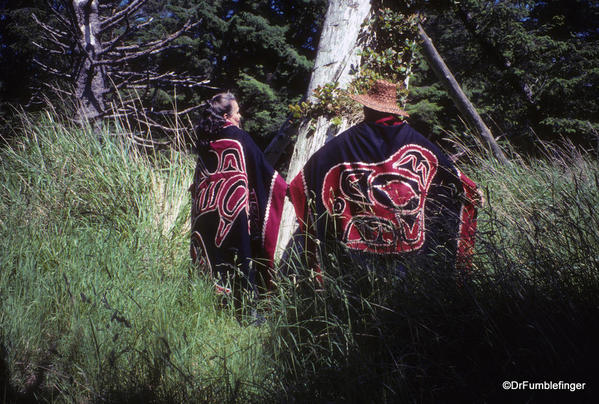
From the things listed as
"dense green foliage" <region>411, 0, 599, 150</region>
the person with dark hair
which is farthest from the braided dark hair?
"dense green foliage" <region>411, 0, 599, 150</region>

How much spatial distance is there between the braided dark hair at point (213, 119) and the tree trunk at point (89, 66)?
8.67ft

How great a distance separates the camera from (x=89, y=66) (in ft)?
18.4

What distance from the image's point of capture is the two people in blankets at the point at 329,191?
278cm

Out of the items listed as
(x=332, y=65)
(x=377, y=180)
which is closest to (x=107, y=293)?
(x=377, y=180)

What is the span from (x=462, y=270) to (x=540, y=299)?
34 cm

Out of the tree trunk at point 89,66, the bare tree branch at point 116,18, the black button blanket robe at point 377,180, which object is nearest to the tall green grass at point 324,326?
the black button blanket robe at point 377,180

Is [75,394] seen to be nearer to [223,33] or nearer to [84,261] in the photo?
[84,261]

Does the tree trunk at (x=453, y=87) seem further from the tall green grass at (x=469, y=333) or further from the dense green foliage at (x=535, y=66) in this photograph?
the dense green foliage at (x=535, y=66)

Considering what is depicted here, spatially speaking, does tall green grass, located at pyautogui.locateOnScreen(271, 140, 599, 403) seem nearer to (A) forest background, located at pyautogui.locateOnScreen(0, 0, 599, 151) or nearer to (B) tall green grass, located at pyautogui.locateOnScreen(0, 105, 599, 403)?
(B) tall green grass, located at pyautogui.locateOnScreen(0, 105, 599, 403)

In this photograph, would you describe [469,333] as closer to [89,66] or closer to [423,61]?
[89,66]

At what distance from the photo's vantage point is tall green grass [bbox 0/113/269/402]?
1.97m

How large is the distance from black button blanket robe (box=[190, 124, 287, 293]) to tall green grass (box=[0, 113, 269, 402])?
0.89 ft

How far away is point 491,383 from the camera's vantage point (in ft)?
5.13

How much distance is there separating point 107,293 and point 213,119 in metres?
1.66
